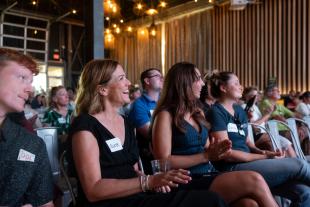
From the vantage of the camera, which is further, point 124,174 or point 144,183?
point 124,174

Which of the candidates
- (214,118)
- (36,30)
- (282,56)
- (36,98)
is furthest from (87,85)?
(36,30)

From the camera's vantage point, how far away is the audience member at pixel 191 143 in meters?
1.84

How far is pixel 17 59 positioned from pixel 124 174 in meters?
0.72

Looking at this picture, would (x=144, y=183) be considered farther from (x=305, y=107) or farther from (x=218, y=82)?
(x=305, y=107)

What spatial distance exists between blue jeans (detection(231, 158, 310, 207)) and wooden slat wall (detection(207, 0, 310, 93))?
857 centimetres

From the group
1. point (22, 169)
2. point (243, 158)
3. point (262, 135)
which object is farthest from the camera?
point (262, 135)

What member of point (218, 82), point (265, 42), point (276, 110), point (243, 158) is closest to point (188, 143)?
point (243, 158)

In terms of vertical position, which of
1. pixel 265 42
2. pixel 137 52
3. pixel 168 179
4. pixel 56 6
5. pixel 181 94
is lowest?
pixel 168 179

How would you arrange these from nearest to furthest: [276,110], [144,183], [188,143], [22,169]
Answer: [22,169] < [144,183] < [188,143] < [276,110]

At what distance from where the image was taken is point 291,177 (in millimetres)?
2324

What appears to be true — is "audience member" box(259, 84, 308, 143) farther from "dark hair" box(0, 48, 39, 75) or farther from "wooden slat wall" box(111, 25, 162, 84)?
"wooden slat wall" box(111, 25, 162, 84)

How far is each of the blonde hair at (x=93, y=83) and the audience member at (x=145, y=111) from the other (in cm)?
123

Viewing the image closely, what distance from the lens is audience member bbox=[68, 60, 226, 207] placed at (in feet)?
5.16

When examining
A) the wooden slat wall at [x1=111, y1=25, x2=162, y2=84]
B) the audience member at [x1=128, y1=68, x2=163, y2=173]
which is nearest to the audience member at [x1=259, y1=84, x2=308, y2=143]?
the audience member at [x1=128, y1=68, x2=163, y2=173]
